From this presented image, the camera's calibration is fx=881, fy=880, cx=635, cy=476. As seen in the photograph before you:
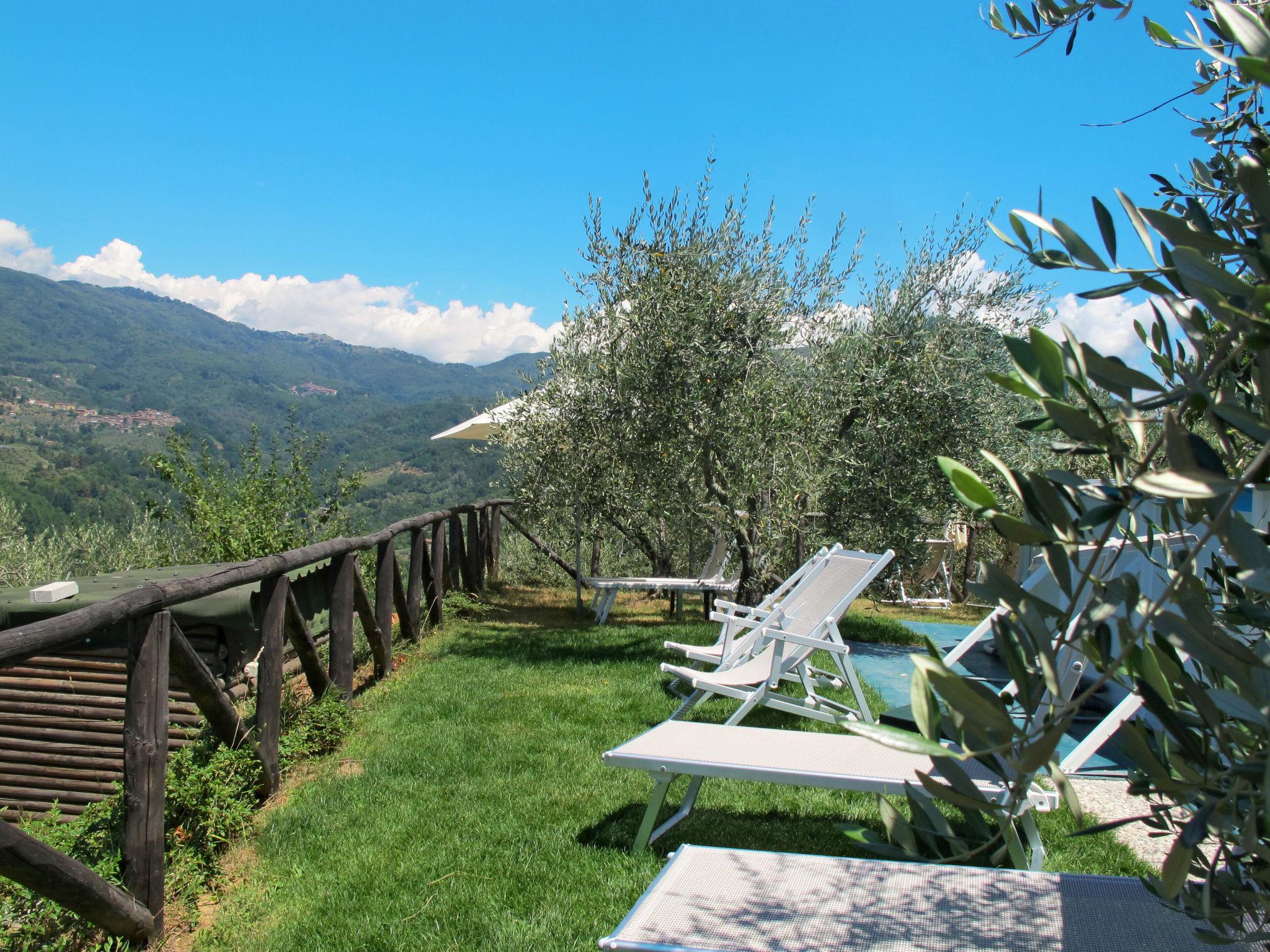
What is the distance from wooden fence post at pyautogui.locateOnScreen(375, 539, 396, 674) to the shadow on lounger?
9.51 feet

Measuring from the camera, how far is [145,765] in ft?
9.55

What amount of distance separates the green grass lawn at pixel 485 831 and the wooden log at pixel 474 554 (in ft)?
13.5

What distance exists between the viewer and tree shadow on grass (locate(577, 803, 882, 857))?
12.2ft

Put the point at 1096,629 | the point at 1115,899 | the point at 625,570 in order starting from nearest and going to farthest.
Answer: the point at 1096,629
the point at 1115,899
the point at 625,570

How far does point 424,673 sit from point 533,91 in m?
15.2

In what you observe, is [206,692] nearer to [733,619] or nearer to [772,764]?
[772,764]

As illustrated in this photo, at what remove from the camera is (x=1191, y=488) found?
629 mm

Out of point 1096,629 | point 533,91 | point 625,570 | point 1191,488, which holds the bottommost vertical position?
point 625,570

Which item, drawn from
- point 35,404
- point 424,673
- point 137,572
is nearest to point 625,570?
point 424,673

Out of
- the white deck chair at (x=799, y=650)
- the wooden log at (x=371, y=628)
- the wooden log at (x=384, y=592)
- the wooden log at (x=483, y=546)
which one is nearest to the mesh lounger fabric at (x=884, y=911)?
the white deck chair at (x=799, y=650)

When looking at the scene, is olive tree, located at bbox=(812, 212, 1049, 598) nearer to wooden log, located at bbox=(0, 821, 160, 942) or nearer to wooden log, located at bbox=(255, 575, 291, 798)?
wooden log, located at bbox=(255, 575, 291, 798)

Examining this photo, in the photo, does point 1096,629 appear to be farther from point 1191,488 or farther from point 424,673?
point 424,673

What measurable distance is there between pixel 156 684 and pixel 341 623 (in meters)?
2.42

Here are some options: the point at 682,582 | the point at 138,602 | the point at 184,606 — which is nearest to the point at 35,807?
the point at 184,606
